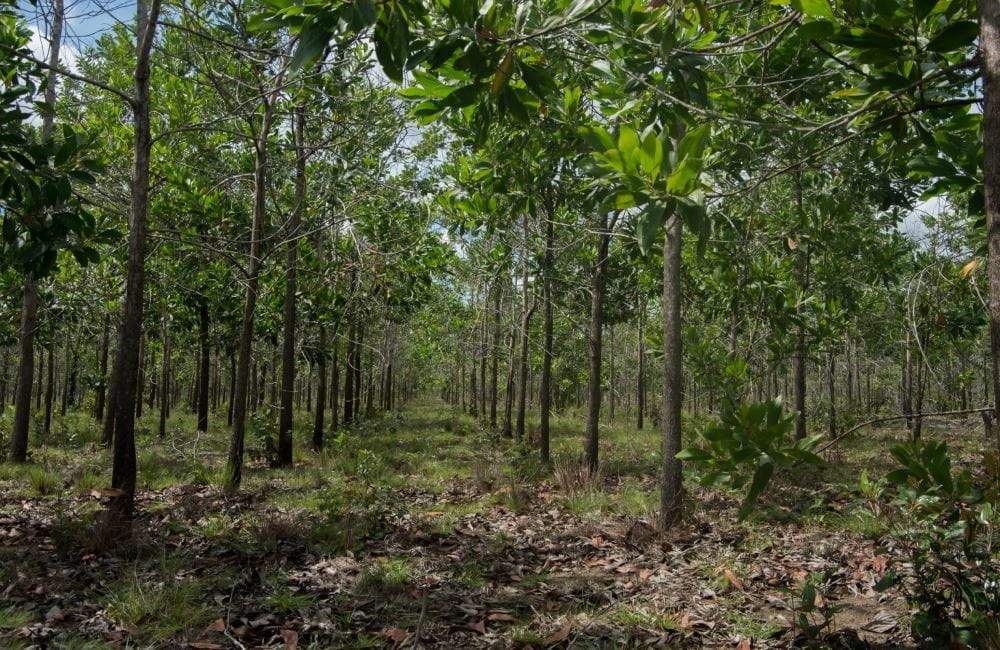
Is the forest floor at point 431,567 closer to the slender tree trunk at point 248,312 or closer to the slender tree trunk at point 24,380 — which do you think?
the slender tree trunk at point 248,312

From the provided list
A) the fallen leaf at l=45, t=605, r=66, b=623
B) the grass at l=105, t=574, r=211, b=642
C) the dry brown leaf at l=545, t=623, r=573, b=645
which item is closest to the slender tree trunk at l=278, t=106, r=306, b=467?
the grass at l=105, t=574, r=211, b=642

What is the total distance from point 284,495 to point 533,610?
4.77m

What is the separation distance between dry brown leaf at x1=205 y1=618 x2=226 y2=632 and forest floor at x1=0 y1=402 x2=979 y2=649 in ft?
0.03

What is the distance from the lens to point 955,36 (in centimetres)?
202

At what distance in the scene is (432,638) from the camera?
12.5 ft

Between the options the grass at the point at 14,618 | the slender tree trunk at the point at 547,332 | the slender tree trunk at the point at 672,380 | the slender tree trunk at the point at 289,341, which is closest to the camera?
the grass at the point at 14,618

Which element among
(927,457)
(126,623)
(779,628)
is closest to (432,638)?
(126,623)

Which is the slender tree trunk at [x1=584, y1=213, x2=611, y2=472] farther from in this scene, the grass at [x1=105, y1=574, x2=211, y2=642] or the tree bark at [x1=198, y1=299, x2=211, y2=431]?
the tree bark at [x1=198, y1=299, x2=211, y2=431]

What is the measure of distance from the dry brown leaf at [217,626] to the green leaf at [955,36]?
480 centimetres

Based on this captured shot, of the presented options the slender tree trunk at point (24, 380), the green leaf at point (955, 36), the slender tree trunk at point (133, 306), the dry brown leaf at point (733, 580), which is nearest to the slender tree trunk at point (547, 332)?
the dry brown leaf at point (733, 580)

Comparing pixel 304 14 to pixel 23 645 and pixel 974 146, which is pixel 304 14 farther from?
pixel 23 645

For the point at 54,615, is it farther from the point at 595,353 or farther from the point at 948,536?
the point at 595,353

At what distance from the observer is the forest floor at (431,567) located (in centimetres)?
377

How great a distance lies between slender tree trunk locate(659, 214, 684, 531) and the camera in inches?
238
